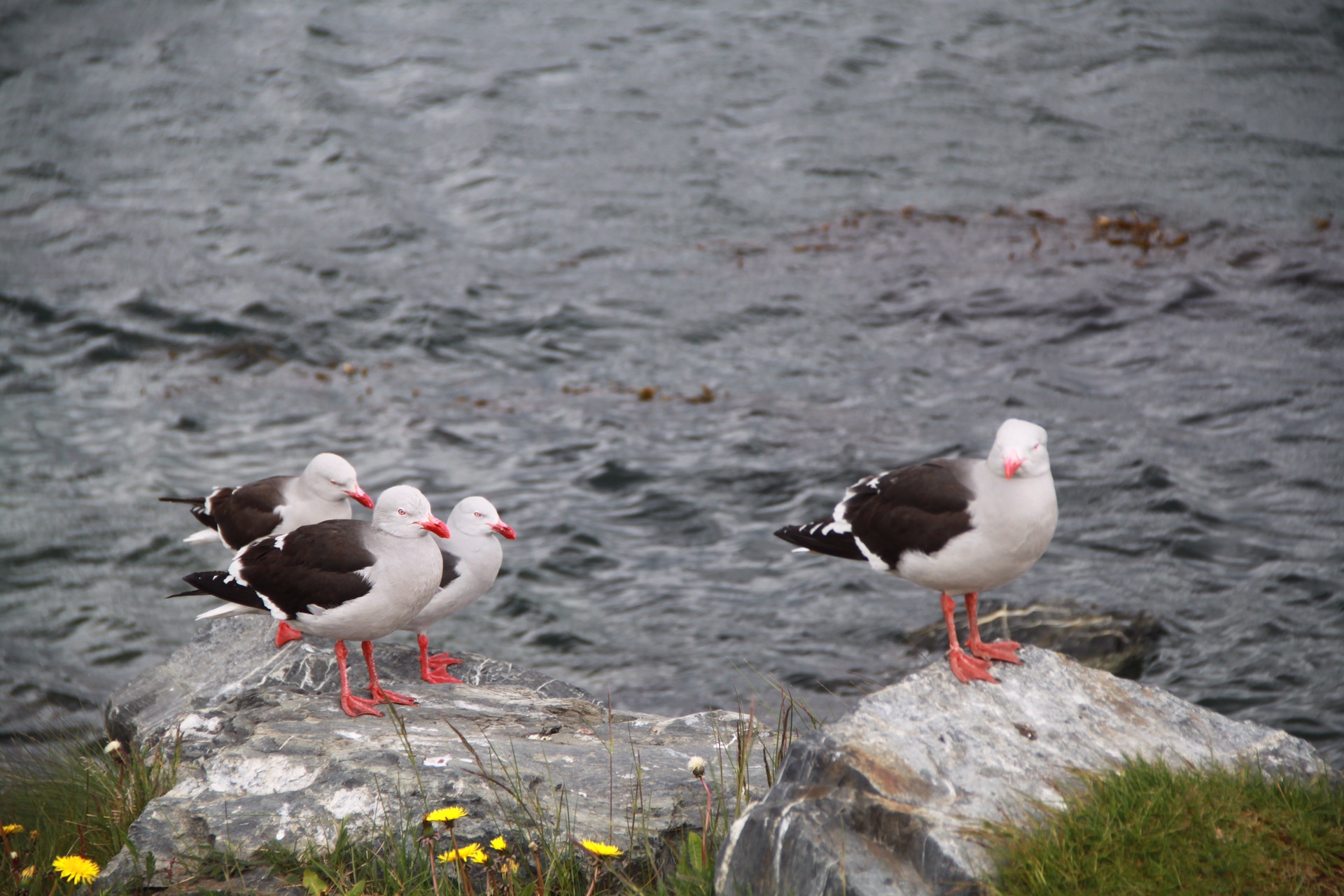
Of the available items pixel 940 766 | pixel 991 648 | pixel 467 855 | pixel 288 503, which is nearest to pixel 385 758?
pixel 467 855

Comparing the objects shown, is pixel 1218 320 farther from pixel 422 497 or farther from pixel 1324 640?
pixel 422 497

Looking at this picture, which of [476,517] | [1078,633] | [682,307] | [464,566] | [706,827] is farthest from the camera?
[682,307]

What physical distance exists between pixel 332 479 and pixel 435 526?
4.39ft

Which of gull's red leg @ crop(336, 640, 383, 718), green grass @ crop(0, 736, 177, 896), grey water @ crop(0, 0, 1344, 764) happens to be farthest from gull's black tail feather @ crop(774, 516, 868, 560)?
green grass @ crop(0, 736, 177, 896)

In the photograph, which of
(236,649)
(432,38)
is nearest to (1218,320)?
(236,649)

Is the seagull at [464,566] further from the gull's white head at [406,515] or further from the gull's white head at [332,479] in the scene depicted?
the gull's white head at [406,515]

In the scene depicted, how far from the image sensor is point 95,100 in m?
23.7

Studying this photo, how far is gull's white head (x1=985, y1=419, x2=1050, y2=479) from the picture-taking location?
16.7 feet

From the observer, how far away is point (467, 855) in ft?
14.8

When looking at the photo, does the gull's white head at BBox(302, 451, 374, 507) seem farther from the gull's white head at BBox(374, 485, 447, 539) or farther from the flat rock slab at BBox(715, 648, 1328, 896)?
the flat rock slab at BBox(715, 648, 1328, 896)

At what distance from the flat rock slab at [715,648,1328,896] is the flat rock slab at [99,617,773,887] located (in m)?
0.79

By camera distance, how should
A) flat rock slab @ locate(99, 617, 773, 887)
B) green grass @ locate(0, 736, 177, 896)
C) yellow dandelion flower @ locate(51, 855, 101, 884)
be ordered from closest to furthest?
yellow dandelion flower @ locate(51, 855, 101, 884), flat rock slab @ locate(99, 617, 773, 887), green grass @ locate(0, 736, 177, 896)

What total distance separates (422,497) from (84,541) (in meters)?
7.64

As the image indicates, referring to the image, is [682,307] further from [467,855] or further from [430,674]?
[467,855]
